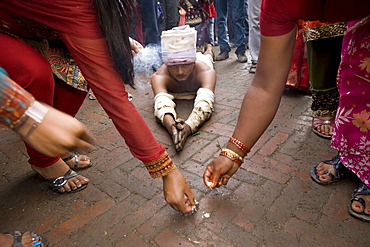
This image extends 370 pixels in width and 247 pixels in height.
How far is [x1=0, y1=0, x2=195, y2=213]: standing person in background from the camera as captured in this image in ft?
3.56

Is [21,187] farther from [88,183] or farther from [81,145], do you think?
[81,145]

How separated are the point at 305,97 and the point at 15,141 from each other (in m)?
3.44

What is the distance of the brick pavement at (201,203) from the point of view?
135 centimetres

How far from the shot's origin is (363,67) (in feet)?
4.51

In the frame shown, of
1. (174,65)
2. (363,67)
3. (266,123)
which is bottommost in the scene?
(174,65)

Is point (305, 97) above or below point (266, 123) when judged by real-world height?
below

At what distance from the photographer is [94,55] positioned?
1.16 metres

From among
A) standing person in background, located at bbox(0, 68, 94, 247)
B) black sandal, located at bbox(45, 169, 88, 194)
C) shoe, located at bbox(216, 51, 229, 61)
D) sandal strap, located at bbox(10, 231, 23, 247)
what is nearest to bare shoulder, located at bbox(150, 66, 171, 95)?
black sandal, located at bbox(45, 169, 88, 194)

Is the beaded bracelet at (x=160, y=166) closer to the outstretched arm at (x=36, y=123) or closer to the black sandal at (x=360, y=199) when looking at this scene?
the outstretched arm at (x=36, y=123)

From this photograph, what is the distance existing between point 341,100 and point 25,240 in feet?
6.72

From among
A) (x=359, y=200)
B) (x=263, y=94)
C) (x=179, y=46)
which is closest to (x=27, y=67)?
(x=263, y=94)

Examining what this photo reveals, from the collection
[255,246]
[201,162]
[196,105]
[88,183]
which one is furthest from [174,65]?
[255,246]

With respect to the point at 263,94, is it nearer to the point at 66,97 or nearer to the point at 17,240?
the point at 66,97

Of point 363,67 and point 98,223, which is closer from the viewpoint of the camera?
point 363,67
